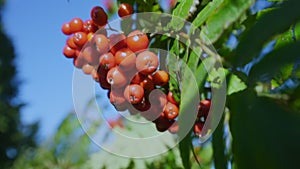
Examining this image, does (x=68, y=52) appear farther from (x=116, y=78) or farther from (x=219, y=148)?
(x=219, y=148)

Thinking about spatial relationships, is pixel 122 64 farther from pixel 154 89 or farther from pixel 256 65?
pixel 256 65

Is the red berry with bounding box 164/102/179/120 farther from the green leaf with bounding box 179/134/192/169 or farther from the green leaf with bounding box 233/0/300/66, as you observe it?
the green leaf with bounding box 233/0/300/66

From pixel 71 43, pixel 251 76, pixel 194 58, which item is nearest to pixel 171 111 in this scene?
pixel 194 58

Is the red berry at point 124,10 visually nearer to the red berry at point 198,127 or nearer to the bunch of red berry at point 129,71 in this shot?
the bunch of red berry at point 129,71

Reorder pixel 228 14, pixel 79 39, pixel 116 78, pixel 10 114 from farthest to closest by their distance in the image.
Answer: pixel 10 114
pixel 79 39
pixel 116 78
pixel 228 14

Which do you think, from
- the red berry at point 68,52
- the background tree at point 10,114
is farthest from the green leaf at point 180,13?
the background tree at point 10,114

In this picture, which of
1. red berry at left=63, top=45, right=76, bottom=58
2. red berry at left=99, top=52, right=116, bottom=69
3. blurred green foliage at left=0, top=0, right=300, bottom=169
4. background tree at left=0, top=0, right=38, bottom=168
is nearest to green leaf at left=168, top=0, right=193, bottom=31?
blurred green foliage at left=0, top=0, right=300, bottom=169

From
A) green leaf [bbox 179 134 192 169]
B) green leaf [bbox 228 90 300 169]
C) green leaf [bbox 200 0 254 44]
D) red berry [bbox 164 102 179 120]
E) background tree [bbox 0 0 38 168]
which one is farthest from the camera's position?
background tree [bbox 0 0 38 168]
